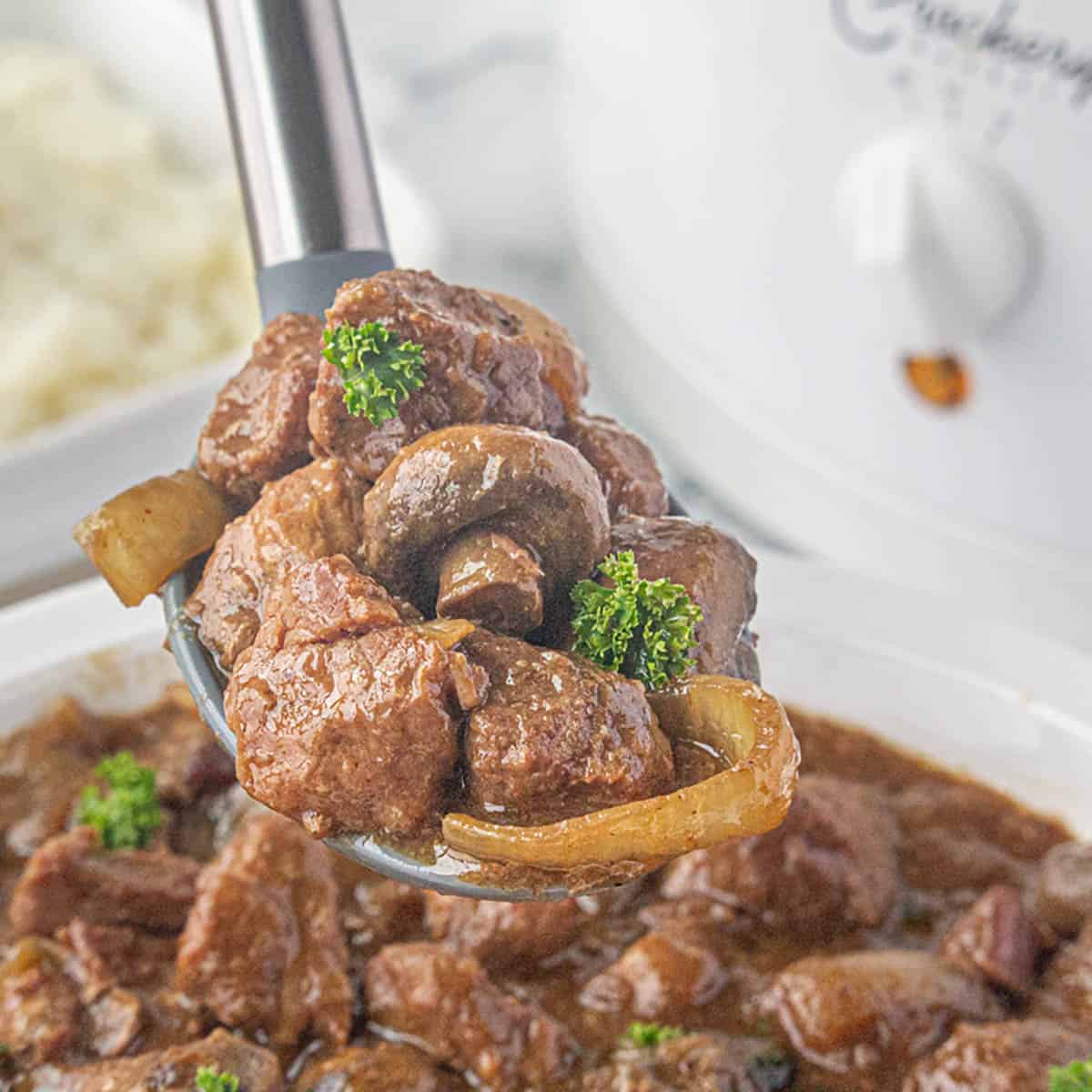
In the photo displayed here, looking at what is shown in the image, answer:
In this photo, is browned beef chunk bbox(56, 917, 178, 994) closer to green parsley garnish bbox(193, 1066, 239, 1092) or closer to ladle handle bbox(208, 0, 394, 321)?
green parsley garnish bbox(193, 1066, 239, 1092)

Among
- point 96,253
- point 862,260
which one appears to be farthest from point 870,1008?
point 96,253

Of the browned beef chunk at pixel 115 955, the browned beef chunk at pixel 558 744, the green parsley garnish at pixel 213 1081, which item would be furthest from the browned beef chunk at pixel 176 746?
the browned beef chunk at pixel 558 744

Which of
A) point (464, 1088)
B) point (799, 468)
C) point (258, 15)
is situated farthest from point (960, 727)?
point (258, 15)

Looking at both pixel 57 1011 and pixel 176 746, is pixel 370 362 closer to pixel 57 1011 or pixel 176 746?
pixel 57 1011

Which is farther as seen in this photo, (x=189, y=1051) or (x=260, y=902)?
(x=260, y=902)

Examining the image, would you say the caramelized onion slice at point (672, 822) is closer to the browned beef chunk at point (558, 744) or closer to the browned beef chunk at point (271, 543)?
the browned beef chunk at point (558, 744)

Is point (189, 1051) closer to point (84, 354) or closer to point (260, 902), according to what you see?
point (260, 902)
